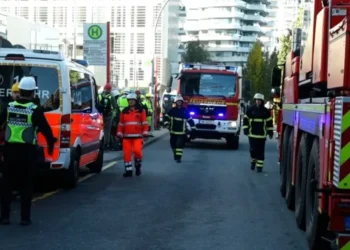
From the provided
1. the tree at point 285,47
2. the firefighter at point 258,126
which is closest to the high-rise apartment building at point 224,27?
the tree at point 285,47

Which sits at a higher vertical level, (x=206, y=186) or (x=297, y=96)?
(x=297, y=96)

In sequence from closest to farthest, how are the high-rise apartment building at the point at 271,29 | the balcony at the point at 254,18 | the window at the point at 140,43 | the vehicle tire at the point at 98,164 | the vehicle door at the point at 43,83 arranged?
the vehicle door at the point at 43,83, the vehicle tire at the point at 98,164, the window at the point at 140,43, the balcony at the point at 254,18, the high-rise apartment building at the point at 271,29

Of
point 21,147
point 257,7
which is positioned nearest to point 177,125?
point 21,147

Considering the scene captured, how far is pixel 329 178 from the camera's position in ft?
23.2

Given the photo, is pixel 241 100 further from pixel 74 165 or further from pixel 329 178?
pixel 329 178

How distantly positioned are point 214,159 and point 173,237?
12.9m

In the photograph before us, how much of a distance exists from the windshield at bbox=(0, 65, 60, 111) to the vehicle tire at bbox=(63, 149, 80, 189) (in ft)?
3.32

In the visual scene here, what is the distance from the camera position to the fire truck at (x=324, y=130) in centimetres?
688

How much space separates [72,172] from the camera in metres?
13.0

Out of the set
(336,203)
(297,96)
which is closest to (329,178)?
(336,203)

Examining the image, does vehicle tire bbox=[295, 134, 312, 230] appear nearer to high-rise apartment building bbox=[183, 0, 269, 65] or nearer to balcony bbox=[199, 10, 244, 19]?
high-rise apartment building bbox=[183, 0, 269, 65]

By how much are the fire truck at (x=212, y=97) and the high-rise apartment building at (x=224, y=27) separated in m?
117

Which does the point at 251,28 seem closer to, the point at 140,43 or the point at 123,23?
the point at 140,43

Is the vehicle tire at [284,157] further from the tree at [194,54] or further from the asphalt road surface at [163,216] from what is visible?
the tree at [194,54]
